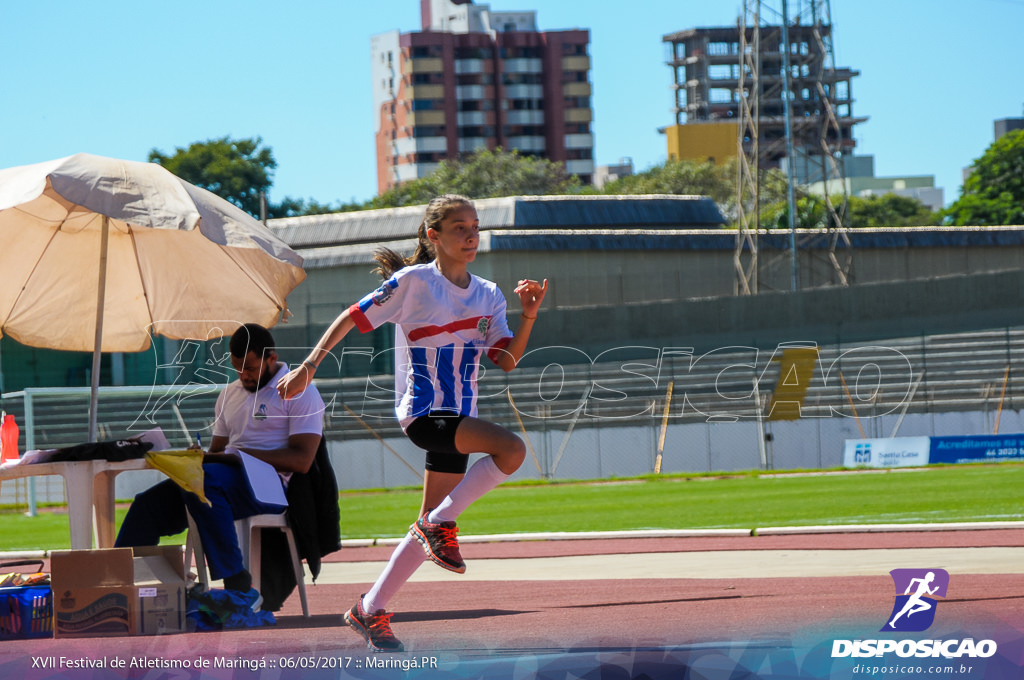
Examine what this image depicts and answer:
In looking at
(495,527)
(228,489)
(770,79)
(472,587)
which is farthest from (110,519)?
(770,79)

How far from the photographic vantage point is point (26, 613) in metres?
6.89

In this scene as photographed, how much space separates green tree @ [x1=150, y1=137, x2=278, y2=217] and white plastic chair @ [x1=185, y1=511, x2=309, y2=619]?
85.5 meters

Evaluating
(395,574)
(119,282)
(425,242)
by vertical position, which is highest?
(425,242)

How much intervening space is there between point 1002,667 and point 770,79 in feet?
527

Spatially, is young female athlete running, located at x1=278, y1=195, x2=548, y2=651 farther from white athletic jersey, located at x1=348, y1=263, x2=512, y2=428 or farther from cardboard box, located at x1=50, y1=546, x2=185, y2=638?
cardboard box, located at x1=50, y1=546, x2=185, y2=638

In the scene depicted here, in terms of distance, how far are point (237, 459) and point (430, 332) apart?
85.0 inches

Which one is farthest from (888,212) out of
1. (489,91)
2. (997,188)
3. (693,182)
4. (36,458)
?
(36,458)

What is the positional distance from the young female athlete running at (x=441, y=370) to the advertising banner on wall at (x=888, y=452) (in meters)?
20.8

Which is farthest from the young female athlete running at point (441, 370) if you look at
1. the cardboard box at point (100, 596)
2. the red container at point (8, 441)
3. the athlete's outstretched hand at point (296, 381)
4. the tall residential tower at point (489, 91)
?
the tall residential tower at point (489, 91)

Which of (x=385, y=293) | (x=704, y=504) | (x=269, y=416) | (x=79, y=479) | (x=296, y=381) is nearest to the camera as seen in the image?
(x=296, y=381)

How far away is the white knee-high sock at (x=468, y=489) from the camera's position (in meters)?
5.72

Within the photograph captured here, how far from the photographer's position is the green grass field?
15.5 m

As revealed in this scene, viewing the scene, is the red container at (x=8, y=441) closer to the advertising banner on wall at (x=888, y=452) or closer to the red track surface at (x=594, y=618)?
the red track surface at (x=594, y=618)

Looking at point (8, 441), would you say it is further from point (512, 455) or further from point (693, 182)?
point (693, 182)
